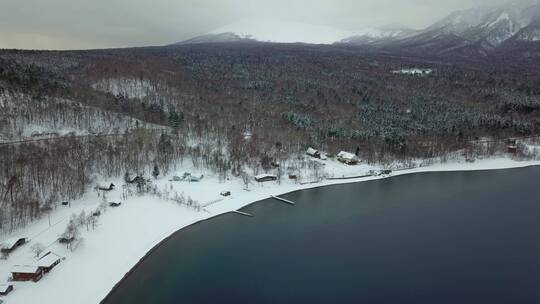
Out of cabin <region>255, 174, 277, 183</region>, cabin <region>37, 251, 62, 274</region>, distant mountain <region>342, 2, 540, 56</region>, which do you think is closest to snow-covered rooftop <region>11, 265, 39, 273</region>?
cabin <region>37, 251, 62, 274</region>

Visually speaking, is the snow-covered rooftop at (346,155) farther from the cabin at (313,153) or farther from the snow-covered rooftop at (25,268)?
the snow-covered rooftop at (25,268)

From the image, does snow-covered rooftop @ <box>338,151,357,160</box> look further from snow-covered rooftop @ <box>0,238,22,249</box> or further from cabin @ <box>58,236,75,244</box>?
snow-covered rooftop @ <box>0,238,22,249</box>

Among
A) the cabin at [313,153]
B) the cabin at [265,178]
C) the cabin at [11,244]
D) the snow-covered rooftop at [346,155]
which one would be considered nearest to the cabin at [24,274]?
the cabin at [11,244]

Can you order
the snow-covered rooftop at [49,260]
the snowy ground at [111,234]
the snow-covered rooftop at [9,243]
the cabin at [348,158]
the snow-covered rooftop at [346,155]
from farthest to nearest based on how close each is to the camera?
the snow-covered rooftop at [346,155]
the cabin at [348,158]
the snow-covered rooftop at [9,243]
the snow-covered rooftop at [49,260]
the snowy ground at [111,234]

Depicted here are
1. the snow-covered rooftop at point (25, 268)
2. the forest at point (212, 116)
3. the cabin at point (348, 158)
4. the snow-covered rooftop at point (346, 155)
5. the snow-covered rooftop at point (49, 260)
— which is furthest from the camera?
the snow-covered rooftop at point (346, 155)

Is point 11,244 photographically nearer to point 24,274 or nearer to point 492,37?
point 24,274

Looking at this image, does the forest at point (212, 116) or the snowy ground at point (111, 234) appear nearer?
the snowy ground at point (111, 234)
